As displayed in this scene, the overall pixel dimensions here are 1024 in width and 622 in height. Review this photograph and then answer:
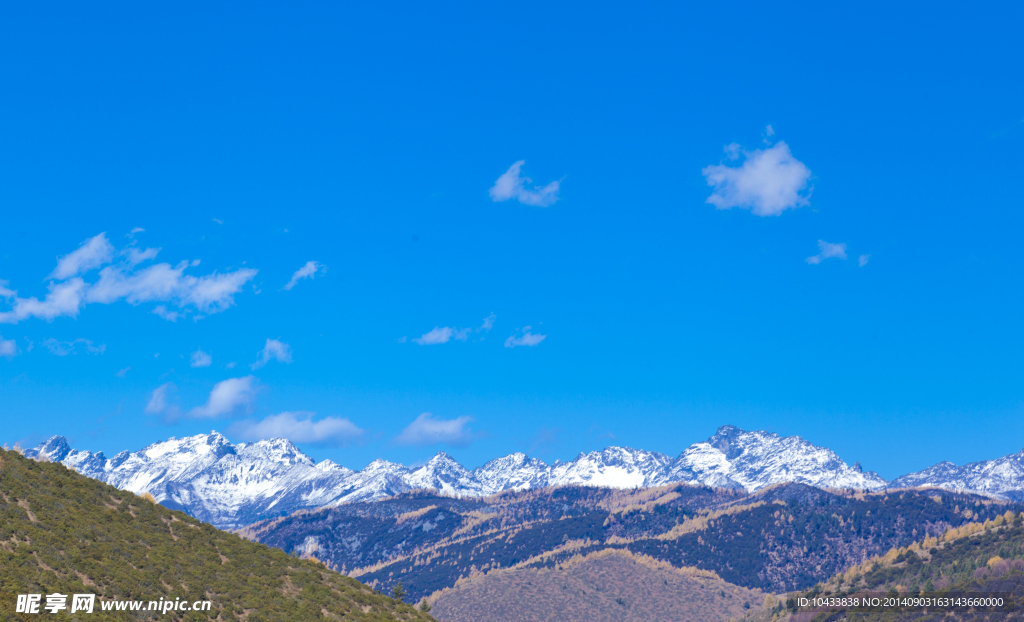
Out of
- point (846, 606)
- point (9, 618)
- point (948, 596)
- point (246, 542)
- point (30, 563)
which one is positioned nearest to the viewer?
point (9, 618)

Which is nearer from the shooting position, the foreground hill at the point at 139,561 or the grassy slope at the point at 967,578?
the foreground hill at the point at 139,561

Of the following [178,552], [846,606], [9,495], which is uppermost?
[9,495]

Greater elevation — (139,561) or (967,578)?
(139,561)

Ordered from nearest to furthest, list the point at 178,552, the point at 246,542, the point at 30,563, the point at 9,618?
the point at 9,618 → the point at 30,563 → the point at 178,552 → the point at 246,542

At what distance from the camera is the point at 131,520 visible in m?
70.8

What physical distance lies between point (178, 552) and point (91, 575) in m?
11.9

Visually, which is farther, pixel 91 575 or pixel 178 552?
pixel 178 552

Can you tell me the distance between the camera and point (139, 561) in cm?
6250

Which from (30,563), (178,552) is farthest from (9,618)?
(178,552)

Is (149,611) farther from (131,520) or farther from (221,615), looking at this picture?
(131,520)

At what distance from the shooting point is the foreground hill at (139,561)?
55.1 meters

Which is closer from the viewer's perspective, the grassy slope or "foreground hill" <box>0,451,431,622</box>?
"foreground hill" <box>0,451,431,622</box>

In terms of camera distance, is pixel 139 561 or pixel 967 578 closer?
pixel 139 561

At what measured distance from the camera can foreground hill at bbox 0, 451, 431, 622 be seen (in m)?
55.1
